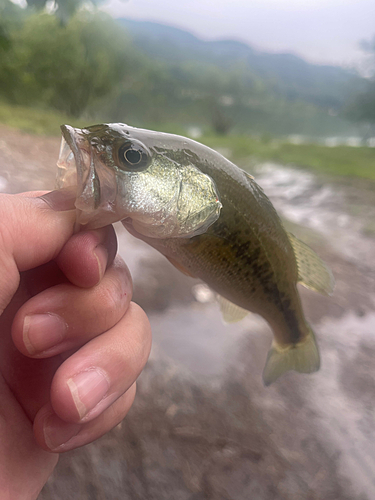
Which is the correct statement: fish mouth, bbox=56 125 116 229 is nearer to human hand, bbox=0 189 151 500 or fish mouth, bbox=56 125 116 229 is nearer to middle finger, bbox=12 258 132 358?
human hand, bbox=0 189 151 500

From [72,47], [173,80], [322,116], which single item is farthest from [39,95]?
[322,116]

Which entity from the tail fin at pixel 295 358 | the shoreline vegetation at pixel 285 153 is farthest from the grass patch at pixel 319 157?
the tail fin at pixel 295 358

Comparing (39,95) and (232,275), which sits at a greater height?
(232,275)

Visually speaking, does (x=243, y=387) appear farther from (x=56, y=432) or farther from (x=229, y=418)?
(x=56, y=432)

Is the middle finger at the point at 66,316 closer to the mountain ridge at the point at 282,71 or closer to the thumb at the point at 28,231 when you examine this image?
the thumb at the point at 28,231

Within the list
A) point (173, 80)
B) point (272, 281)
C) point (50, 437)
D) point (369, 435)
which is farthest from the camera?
point (173, 80)

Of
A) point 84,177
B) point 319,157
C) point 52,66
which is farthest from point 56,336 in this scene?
point 52,66

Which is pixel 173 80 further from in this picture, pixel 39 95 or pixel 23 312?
pixel 23 312
